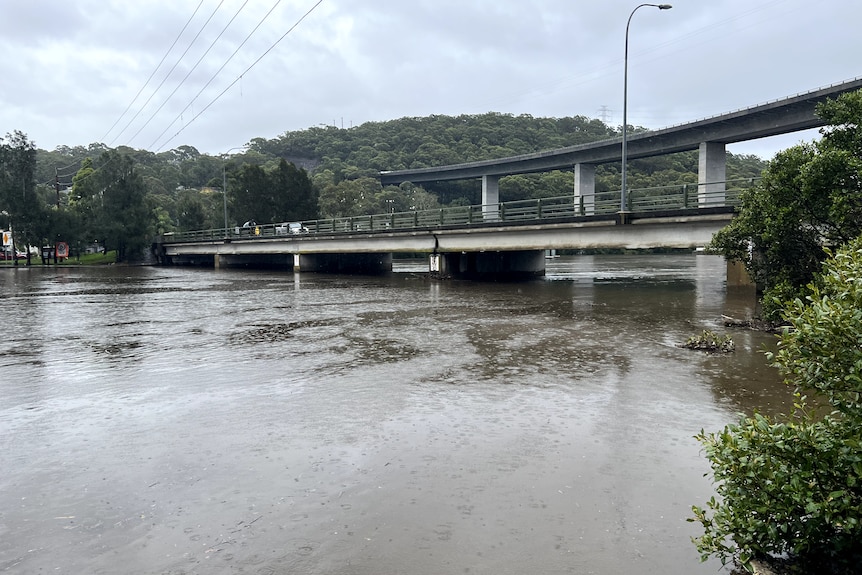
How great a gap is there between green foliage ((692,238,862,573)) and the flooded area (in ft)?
2.68

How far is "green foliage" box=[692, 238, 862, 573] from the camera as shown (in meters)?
3.62

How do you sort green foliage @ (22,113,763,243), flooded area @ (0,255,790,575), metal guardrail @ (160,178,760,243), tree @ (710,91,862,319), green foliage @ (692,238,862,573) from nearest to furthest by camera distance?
green foliage @ (692,238,862,573), flooded area @ (0,255,790,575), tree @ (710,91,862,319), metal guardrail @ (160,178,760,243), green foliage @ (22,113,763,243)

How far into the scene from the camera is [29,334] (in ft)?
56.5

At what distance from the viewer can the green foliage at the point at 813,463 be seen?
3.62 meters

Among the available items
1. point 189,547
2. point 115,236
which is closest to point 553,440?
point 189,547

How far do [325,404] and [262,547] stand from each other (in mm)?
4414

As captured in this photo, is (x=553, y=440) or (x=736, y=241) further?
(x=736, y=241)

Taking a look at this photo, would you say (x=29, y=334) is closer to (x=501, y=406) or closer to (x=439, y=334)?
(x=439, y=334)

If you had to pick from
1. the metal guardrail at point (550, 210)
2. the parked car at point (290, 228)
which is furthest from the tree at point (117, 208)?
the parked car at point (290, 228)

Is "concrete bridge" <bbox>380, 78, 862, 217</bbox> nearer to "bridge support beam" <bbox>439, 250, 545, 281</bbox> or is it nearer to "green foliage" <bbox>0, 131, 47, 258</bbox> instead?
"bridge support beam" <bbox>439, 250, 545, 281</bbox>

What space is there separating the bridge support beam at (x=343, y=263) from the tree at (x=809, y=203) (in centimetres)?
4152

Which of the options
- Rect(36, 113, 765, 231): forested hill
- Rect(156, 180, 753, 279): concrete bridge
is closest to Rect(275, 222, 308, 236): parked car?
Rect(156, 180, 753, 279): concrete bridge

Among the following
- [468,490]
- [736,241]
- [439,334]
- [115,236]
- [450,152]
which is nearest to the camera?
[468,490]

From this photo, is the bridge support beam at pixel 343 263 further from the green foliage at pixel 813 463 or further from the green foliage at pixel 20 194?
the green foliage at pixel 813 463
